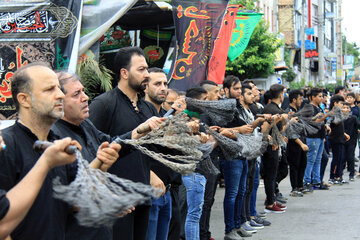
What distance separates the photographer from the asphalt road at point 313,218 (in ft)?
26.0

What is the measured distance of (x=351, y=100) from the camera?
49.6 feet

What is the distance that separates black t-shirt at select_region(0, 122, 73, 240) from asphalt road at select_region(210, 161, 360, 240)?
513 cm

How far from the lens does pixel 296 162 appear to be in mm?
11234

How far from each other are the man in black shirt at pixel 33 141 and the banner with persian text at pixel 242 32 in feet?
33.5

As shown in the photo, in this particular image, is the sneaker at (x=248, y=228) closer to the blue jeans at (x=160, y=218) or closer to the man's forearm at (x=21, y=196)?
the blue jeans at (x=160, y=218)

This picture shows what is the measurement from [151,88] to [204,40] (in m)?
4.41

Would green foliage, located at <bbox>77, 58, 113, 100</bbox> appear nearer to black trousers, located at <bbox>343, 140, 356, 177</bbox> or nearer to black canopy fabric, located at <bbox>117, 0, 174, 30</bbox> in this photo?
black canopy fabric, located at <bbox>117, 0, 174, 30</bbox>

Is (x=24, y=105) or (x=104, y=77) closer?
(x=24, y=105)

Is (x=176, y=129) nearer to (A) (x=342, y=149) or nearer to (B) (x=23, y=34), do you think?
(B) (x=23, y=34)

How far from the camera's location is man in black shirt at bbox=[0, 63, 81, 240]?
9.29ft

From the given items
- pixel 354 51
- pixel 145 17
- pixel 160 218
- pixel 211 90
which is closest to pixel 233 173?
pixel 211 90

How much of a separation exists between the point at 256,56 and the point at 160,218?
19.7 meters

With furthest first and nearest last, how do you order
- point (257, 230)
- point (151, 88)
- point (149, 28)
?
point (149, 28) < point (257, 230) < point (151, 88)

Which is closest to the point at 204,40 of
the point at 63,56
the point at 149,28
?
the point at 149,28
